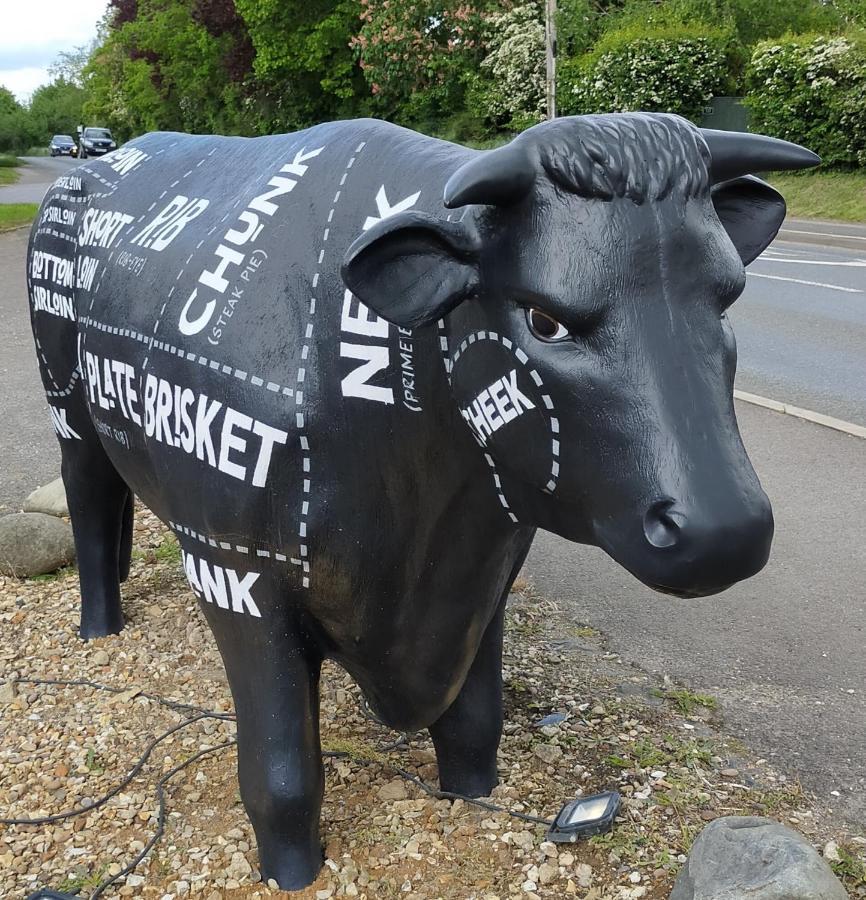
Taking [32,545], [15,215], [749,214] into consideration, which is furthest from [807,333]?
[15,215]

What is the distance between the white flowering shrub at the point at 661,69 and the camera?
77.9ft

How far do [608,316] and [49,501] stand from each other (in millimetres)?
4691

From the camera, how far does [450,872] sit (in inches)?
109

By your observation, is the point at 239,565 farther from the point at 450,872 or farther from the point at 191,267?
the point at 450,872

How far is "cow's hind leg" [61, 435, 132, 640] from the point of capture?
12.7ft

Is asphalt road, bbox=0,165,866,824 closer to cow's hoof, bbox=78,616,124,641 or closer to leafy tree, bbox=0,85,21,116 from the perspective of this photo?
cow's hoof, bbox=78,616,124,641

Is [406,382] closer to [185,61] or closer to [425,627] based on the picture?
[425,627]

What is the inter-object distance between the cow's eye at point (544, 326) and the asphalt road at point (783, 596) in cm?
210

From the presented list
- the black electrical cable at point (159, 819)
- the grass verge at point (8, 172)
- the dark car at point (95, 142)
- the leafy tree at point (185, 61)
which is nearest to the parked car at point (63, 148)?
the dark car at point (95, 142)

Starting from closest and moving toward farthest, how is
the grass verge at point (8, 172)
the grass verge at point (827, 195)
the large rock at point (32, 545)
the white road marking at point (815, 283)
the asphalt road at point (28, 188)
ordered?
the large rock at point (32, 545) → the white road marking at point (815, 283) → the grass verge at point (827, 195) → the asphalt road at point (28, 188) → the grass verge at point (8, 172)

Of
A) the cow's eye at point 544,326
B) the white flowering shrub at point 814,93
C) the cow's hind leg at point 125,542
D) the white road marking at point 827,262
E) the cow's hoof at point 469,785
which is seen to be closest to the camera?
the cow's eye at point 544,326

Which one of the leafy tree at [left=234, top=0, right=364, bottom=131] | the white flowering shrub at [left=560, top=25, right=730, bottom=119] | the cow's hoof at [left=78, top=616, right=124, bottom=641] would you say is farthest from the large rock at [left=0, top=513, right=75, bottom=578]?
the leafy tree at [left=234, top=0, right=364, bottom=131]

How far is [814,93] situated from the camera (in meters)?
20.4

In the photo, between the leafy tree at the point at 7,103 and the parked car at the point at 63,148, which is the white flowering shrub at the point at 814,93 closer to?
the parked car at the point at 63,148
